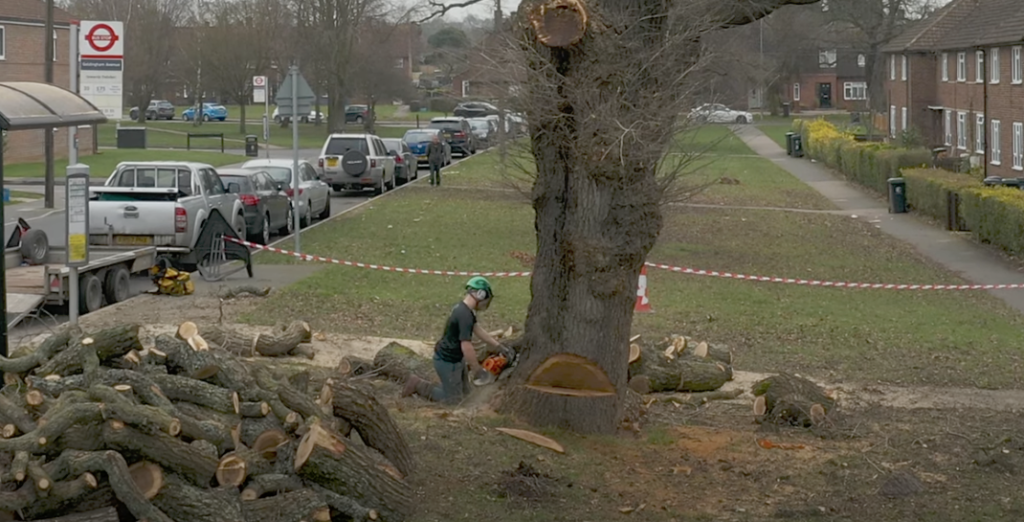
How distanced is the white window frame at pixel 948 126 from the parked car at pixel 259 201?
103ft

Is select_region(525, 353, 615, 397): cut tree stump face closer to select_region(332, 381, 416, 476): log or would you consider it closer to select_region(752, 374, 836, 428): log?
select_region(752, 374, 836, 428): log

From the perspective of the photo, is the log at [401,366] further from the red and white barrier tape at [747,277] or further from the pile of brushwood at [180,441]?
the red and white barrier tape at [747,277]

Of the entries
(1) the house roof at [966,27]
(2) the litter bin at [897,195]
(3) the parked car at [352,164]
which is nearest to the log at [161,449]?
(3) the parked car at [352,164]

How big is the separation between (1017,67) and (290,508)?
116 feet

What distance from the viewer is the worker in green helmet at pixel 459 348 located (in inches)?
422

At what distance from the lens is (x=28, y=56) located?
48000 mm

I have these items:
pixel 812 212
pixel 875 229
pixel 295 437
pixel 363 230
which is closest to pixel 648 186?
pixel 295 437

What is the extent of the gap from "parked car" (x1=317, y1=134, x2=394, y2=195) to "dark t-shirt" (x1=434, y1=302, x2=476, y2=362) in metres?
25.4

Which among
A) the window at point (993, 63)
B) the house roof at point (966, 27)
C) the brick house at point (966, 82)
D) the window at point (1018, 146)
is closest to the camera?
the window at point (1018, 146)

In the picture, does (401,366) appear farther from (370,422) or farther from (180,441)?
(180,441)

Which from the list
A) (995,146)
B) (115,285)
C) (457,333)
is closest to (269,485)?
(457,333)

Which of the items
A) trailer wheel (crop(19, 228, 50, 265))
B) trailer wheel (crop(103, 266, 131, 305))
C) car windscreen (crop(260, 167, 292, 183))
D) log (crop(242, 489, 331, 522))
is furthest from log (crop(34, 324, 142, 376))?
car windscreen (crop(260, 167, 292, 183))

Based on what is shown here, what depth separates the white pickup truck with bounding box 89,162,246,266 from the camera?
19.7 metres

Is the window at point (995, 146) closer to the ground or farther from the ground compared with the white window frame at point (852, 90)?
closer to the ground
